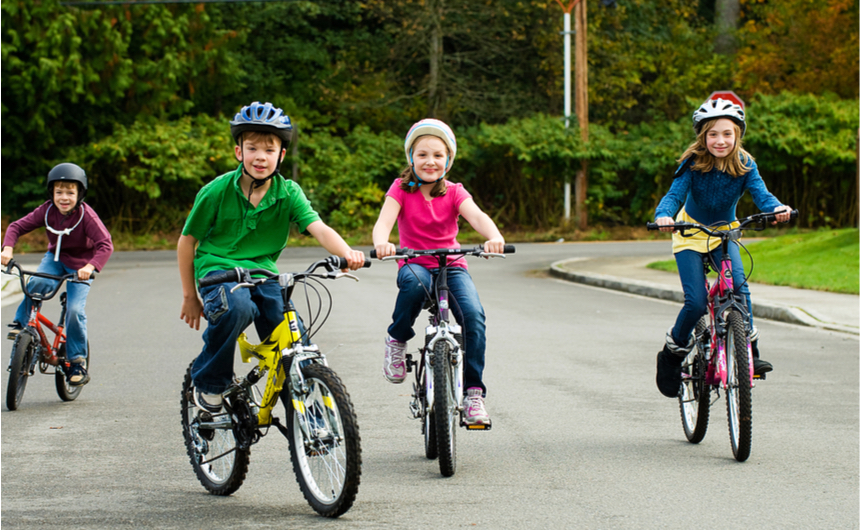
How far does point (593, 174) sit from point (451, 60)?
7.53 metres

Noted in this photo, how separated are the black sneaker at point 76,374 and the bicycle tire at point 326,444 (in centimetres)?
327

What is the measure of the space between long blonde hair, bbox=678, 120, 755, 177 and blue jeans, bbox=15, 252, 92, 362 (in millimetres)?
4194

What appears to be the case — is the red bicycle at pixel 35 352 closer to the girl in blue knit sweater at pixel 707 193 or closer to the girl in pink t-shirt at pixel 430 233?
the girl in pink t-shirt at pixel 430 233

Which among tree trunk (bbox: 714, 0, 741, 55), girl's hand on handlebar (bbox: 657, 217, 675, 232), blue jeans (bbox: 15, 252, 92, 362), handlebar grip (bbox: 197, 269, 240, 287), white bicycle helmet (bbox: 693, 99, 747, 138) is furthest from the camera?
tree trunk (bbox: 714, 0, 741, 55)

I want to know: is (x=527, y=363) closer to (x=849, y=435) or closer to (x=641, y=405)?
(x=641, y=405)

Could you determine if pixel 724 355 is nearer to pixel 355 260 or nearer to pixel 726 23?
pixel 355 260

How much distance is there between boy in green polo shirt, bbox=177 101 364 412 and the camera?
4746 mm

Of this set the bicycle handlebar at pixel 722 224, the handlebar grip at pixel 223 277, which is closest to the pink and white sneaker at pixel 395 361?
the handlebar grip at pixel 223 277

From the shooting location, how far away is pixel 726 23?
138ft

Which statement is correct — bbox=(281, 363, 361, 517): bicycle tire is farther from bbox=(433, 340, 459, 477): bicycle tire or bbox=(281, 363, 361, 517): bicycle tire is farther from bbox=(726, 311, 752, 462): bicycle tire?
bbox=(726, 311, 752, 462): bicycle tire

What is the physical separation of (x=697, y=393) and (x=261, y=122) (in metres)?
2.93

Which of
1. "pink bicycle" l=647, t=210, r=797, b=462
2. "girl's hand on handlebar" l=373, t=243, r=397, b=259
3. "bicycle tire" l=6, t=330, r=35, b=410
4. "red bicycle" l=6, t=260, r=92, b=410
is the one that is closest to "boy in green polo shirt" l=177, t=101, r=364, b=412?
"girl's hand on handlebar" l=373, t=243, r=397, b=259

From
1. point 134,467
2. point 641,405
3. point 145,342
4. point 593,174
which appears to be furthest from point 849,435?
point 593,174

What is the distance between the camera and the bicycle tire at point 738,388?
5414 millimetres
